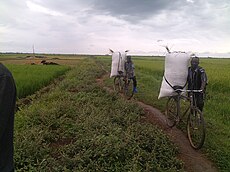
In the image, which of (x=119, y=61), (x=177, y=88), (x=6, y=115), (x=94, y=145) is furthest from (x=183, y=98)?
(x=119, y=61)

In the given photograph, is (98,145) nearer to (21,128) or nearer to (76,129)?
(76,129)

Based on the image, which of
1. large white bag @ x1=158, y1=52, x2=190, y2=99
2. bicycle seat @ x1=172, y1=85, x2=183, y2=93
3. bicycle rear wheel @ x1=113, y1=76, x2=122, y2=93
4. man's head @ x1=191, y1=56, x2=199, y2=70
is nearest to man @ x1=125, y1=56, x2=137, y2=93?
bicycle rear wheel @ x1=113, y1=76, x2=122, y2=93

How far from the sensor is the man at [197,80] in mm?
5473

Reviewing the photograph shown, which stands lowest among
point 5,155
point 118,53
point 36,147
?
point 36,147

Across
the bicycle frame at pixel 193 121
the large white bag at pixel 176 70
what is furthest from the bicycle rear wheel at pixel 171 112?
the large white bag at pixel 176 70

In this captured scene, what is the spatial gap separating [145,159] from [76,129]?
2.02 m

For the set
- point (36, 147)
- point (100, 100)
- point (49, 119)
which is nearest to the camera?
point (36, 147)

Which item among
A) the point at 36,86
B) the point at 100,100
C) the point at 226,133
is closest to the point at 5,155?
the point at 226,133

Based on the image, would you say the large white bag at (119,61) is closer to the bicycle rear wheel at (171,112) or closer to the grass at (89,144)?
the bicycle rear wheel at (171,112)

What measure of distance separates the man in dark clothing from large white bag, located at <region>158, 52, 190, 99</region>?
5.17 m

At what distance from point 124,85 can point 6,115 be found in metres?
9.30

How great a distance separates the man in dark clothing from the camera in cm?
143

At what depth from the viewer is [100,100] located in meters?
8.46

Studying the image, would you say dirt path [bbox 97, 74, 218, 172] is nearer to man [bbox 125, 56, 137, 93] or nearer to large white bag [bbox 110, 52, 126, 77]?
man [bbox 125, 56, 137, 93]
